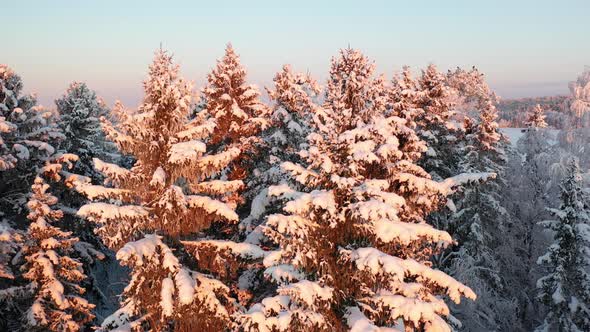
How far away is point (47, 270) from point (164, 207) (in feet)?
23.8

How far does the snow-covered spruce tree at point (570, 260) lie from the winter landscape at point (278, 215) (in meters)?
0.09

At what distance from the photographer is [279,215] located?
10078 mm

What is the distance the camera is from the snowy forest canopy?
33.8 ft

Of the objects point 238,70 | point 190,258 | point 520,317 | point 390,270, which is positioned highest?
point 238,70

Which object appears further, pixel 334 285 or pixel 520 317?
pixel 520 317

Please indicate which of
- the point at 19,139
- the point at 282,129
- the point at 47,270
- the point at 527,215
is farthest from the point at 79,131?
the point at 527,215

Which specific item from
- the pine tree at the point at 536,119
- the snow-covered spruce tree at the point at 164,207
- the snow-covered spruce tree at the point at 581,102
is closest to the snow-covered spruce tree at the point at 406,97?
the snow-covered spruce tree at the point at 164,207

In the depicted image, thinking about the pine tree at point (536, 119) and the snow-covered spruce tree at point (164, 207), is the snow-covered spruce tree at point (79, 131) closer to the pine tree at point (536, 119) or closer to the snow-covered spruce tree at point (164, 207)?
the snow-covered spruce tree at point (164, 207)

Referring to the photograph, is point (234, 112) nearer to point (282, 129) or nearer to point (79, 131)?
point (282, 129)

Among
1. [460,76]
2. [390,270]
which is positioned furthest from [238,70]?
[460,76]

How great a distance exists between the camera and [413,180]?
1253cm

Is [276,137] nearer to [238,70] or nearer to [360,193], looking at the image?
[238,70]

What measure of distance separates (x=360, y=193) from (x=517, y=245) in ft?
80.6

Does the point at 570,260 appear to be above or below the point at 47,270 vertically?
below
